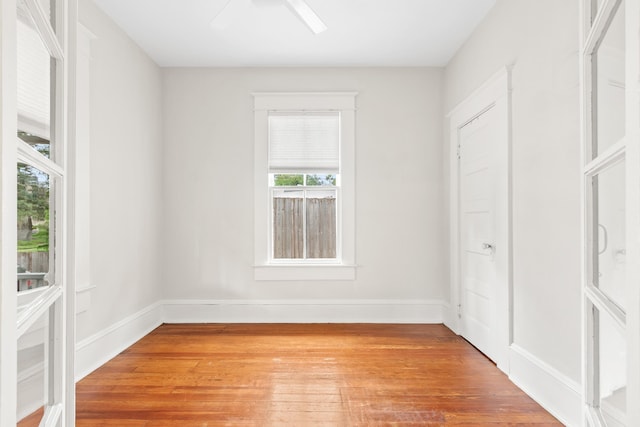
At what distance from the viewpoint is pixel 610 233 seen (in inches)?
40.2

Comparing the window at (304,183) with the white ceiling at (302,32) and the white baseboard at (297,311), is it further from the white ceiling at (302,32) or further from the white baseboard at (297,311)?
the white ceiling at (302,32)

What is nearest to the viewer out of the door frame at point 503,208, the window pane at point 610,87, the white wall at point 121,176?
the window pane at point 610,87

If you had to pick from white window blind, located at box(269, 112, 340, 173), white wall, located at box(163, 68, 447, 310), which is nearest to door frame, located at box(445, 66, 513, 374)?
white wall, located at box(163, 68, 447, 310)

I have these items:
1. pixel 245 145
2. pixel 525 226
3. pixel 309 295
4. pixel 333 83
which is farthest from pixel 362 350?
pixel 333 83

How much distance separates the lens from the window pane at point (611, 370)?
0.94 meters

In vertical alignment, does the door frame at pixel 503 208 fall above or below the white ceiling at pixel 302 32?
below

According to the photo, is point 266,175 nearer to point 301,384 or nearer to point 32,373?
point 301,384

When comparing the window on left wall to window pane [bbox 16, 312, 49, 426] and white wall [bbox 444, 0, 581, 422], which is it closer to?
window pane [bbox 16, 312, 49, 426]

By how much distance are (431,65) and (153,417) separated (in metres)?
4.09

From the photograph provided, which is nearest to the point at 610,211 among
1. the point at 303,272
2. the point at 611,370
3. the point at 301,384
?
the point at 611,370

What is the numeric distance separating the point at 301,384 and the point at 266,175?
7.93 feet

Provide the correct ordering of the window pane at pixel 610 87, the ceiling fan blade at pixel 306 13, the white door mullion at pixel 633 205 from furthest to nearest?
the ceiling fan blade at pixel 306 13 < the window pane at pixel 610 87 < the white door mullion at pixel 633 205

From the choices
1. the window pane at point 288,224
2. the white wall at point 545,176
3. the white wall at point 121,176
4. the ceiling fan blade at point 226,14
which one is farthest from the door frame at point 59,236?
the window pane at point 288,224

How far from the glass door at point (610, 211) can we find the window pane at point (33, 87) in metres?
1.21
